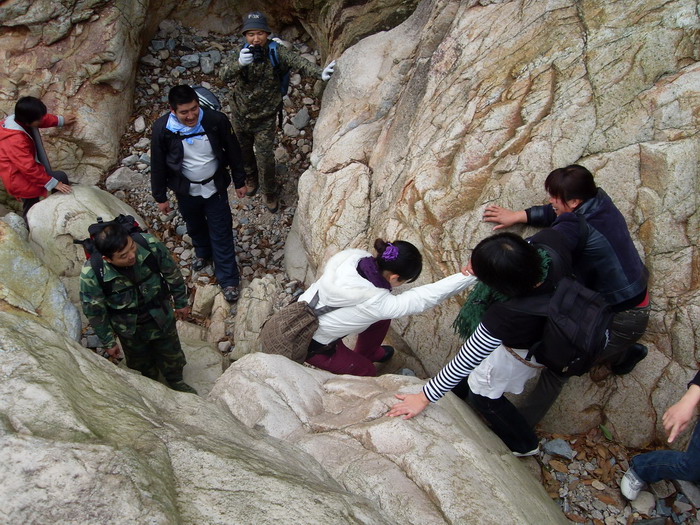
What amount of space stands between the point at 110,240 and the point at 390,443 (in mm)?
2769

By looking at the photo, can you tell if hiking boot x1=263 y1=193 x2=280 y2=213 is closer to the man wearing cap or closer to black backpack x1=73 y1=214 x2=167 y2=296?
the man wearing cap

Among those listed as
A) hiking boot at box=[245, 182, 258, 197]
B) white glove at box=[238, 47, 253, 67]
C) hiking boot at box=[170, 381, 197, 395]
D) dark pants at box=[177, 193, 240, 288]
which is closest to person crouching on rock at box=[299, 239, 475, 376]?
hiking boot at box=[170, 381, 197, 395]

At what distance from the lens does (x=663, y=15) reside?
4543 millimetres

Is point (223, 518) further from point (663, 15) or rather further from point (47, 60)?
point (47, 60)

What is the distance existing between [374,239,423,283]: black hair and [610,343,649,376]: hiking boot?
192cm

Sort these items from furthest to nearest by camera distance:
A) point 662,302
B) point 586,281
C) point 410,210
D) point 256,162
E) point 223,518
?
1. point 256,162
2. point 410,210
3. point 662,302
4. point 586,281
5. point 223,518

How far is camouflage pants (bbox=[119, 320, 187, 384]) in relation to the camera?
206 inches

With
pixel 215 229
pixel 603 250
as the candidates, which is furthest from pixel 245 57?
pixel 603 250

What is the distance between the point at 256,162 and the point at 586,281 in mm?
5733

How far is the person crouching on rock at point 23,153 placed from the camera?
6.05 m

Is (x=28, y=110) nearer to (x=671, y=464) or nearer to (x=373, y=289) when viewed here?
(x=373, y=289)

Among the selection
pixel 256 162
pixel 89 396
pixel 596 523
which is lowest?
pixel 596 523

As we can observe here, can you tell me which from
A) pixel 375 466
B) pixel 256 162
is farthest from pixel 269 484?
pixel 256 162

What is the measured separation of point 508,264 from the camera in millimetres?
3051
